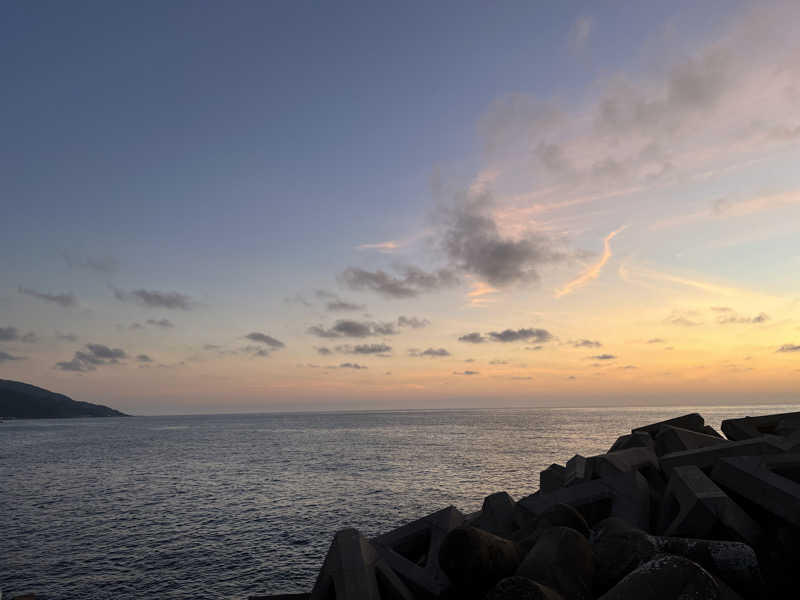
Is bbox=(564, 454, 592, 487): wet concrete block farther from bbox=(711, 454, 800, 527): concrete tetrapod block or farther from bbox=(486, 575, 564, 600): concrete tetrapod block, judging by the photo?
bbox=(486, 575, 564, 600): concrete tetrapod block

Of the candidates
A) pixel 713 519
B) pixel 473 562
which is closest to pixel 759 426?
pixel 713 519

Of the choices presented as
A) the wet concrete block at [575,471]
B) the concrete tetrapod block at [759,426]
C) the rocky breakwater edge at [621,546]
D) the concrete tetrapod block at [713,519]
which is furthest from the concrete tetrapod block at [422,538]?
the concrete tetrapod block at [759,426]

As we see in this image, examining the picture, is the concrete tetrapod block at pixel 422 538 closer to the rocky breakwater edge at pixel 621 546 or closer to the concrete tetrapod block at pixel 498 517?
the rocky breakwater edge at pixel 621 546

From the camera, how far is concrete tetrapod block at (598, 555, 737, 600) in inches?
185

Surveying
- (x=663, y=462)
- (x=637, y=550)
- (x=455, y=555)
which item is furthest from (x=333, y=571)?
(x=663, y=462)

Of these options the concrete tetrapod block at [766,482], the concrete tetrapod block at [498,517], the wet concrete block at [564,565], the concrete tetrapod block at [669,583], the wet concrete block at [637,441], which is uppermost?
the wet concrete block at [637,441]

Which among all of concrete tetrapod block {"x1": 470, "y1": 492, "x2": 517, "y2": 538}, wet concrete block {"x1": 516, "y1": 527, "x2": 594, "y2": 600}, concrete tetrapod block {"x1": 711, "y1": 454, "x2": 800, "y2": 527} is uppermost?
concrete tetrapod block {"x1": 711, "y1": 454, "x2": 800, "y2": 527}

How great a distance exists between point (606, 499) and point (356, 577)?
582cm

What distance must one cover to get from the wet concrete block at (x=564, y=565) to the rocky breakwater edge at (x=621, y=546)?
1 cm

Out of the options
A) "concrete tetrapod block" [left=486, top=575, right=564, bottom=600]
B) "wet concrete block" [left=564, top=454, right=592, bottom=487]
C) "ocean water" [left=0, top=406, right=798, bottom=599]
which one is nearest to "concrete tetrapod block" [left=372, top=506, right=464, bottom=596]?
"concrete tetrapod block" [left=486, top=575, right=564, bottom=600]

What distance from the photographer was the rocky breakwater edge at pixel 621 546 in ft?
19.1

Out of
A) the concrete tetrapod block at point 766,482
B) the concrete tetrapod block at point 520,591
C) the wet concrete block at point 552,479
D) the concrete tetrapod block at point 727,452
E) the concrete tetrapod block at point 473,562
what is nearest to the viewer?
the concrete tetrapod block at point 520,591

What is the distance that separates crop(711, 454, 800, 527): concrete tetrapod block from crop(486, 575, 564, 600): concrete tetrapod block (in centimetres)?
458

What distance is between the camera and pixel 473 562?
6.99m
